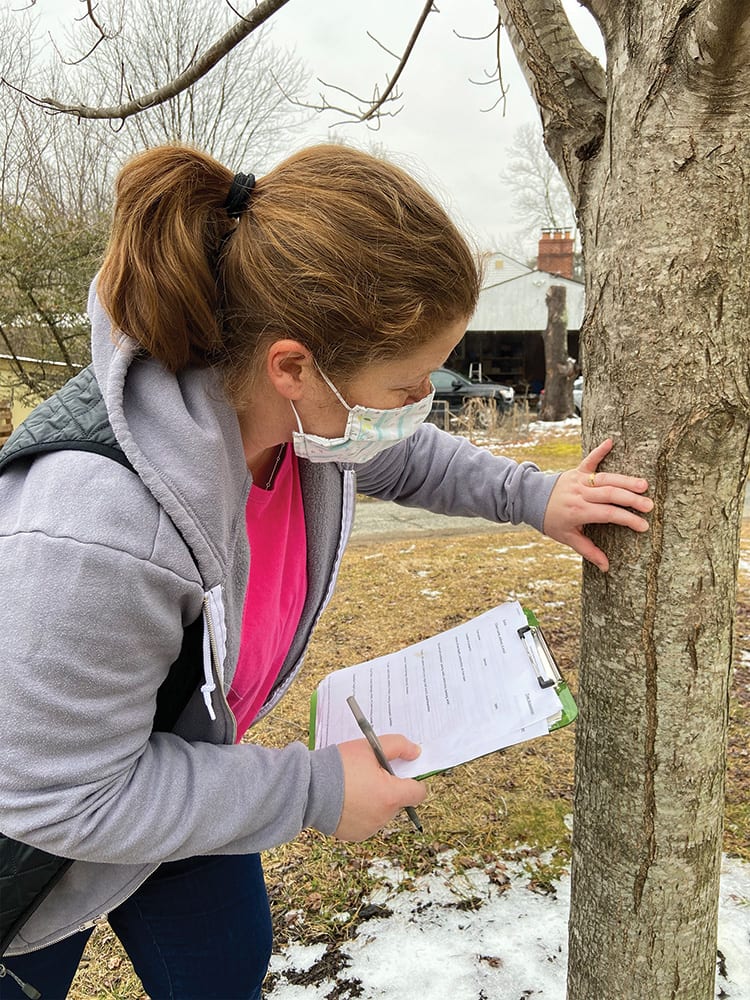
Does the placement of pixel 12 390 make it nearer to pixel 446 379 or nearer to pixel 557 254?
pixel 446 379

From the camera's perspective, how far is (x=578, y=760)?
1.40m

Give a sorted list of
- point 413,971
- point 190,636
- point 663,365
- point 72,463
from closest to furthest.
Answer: point 72,463, point 190,636, point 663,365, point 413,971

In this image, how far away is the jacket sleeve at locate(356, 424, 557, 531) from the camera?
1.55 metres

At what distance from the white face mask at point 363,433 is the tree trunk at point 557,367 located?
13.8m

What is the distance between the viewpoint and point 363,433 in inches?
46.8

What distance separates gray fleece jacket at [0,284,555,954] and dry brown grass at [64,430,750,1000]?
1045 millimetres

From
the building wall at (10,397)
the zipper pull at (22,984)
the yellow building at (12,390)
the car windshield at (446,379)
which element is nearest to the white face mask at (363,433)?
the zipper pull at (22,984)

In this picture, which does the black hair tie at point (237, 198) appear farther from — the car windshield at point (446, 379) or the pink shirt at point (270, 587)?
the car windshield at point (446, 379)

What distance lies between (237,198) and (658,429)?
0.71 metres

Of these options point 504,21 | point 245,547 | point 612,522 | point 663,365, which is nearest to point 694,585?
point 612,522

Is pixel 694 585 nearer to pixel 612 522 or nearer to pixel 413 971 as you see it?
pixel 612 522

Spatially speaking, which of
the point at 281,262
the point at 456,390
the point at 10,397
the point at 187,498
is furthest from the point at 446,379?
the point at 187,498

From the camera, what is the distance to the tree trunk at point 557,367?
14641 mm

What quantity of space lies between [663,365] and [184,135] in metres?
12.7
